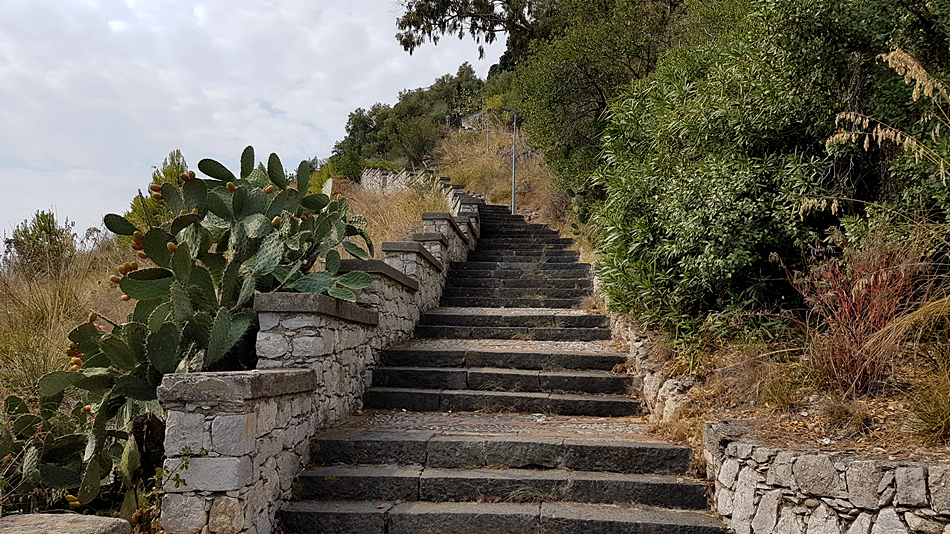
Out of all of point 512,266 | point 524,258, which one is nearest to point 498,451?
point 512,266

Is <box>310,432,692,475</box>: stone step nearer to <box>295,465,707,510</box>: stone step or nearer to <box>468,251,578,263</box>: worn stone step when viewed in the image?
<box>295,465,707,510</box>: stone step

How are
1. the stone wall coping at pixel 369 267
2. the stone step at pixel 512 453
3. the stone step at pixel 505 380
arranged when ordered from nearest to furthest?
the stone step at pixel 512 453
the stone wall coping at pixel 369 267
the stone step at pixel 505 380

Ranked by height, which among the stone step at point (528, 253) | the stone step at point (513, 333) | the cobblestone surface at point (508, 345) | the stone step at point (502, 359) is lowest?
the stone step at point (502, 359)

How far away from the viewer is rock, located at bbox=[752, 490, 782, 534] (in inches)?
137

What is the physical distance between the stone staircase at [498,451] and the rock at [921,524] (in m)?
1.05

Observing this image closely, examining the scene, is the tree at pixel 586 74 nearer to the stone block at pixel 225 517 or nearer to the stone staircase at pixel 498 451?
the stone staircase at pixel 498 451

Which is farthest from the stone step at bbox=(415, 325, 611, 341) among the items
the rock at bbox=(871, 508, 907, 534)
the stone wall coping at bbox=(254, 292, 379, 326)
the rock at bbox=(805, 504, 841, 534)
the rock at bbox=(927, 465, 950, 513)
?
the rock at bbox=(927, 465, 950, 513)

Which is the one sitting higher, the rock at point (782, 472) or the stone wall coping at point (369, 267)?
the stone wall coping at point (369, 267)

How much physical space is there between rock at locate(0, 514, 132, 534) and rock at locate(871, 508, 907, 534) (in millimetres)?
3520

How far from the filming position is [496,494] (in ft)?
13.5

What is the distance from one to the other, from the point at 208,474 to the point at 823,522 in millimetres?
3309

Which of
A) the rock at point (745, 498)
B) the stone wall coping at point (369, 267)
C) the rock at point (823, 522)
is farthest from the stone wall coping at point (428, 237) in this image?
the rock at point (823, 522)

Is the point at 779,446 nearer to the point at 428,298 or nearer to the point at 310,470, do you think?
the point at 310,470

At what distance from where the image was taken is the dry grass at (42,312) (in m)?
5.13
